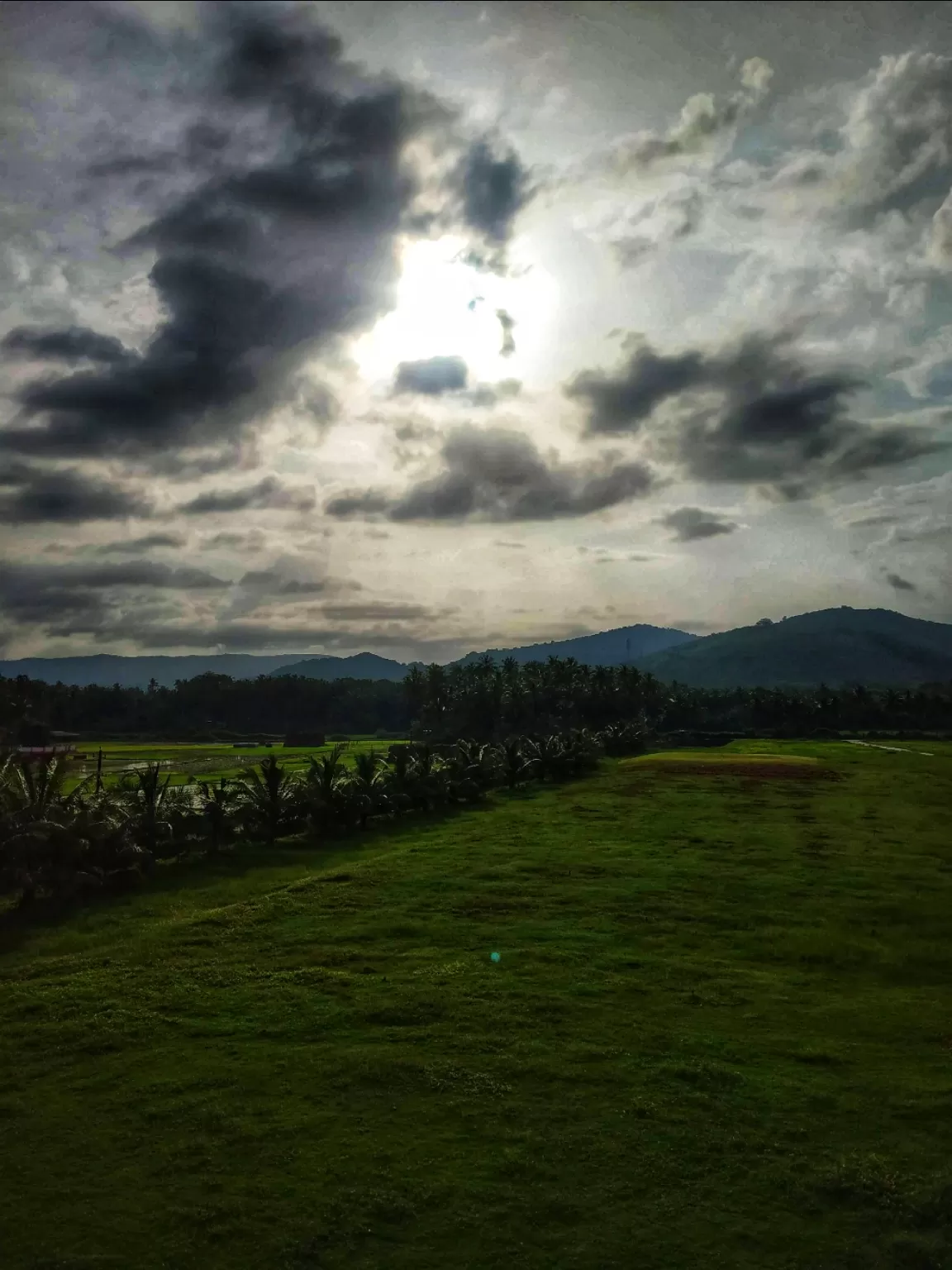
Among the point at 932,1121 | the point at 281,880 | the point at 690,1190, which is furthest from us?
the point at 281,880

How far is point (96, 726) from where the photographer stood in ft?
435

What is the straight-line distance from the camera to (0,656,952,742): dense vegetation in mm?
107938

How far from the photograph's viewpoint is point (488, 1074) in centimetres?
1518

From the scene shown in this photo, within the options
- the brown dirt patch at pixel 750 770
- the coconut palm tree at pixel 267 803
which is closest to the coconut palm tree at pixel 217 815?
the coconut palm tree at pixel 267 803

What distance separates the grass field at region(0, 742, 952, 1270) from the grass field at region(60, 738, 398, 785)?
28756 millimetres

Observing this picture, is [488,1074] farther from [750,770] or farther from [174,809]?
[750,770]

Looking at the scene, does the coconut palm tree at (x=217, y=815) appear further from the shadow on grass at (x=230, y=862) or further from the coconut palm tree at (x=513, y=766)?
the coconut palm tree at (x=513, y=766)

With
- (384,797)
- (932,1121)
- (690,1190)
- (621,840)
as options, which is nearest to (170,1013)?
(690,1190)

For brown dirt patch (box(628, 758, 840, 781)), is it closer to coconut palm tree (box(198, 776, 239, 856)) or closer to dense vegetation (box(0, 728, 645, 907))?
dense vegetation (box(0, 728, 645, 907))

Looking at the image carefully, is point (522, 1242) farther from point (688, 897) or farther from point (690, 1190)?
point (688, 897)

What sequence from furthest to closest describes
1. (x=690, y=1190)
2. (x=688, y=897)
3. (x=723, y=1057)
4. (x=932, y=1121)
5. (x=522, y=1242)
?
(x=688, y=897)
(x=723, y=1057)
(x=932, y=1121)
(x=690, y=1190)
(x=522, y=1242)

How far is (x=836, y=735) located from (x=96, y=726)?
105 m

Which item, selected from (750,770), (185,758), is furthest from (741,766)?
(185,758)

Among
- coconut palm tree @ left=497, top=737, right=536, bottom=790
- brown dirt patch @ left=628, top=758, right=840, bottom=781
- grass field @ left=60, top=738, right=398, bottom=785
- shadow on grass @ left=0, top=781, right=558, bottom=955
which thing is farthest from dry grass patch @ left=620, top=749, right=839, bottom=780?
grass field @ left=60, top=738, right=398, bottom=785
